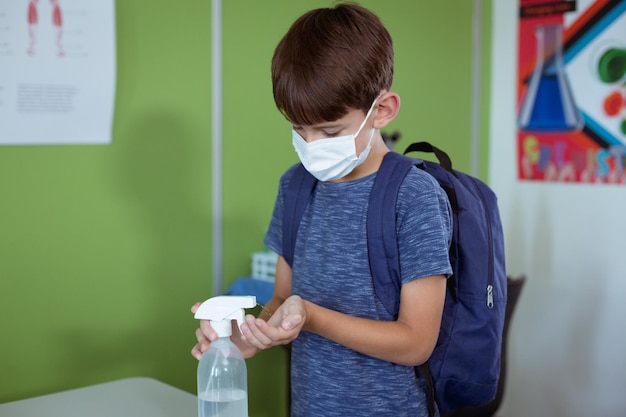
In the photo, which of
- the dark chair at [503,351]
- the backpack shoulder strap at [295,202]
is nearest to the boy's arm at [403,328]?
the backpack shoulder strap at [295,202]

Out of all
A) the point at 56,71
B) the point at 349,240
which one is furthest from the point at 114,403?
the point at 56,71

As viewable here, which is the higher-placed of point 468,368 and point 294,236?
point 294,236

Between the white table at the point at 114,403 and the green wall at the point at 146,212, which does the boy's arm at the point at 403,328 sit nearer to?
the white table at the point at 114,403

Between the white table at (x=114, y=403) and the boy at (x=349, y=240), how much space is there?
25cm

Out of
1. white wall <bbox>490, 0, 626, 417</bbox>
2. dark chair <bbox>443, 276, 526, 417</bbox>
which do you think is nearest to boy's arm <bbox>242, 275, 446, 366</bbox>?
dark chair <bbox>443, 276, 526, 417</bbox>

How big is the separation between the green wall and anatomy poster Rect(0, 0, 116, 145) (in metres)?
0.04

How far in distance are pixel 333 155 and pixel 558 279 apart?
181 centimetres

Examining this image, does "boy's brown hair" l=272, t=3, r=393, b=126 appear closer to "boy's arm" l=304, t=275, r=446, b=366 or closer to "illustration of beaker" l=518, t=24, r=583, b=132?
"boy's arm" l=304, t=275, r=446, b=366

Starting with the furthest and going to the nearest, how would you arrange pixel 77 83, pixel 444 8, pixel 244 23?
pixel 444 8, pixel 244 23, pixel 77 83

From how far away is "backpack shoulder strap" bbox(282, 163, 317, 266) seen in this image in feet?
4.64

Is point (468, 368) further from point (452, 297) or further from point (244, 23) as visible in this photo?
point (244, 23)

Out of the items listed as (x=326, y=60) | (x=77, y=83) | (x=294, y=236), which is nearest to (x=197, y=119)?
(x=77, y=83)

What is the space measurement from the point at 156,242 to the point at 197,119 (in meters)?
0.35

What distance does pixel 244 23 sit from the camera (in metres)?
2.23
